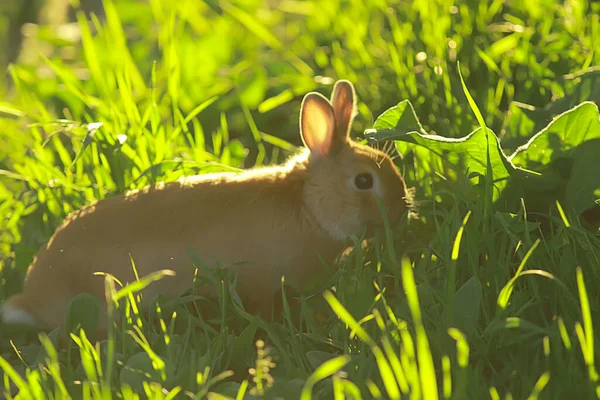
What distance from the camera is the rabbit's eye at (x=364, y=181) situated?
2934 mm

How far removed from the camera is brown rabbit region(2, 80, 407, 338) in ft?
8.70

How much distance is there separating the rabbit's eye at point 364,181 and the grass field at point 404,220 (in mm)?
182

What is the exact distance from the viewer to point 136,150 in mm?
3160

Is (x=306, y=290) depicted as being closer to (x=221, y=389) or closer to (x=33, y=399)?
(x=221, y=389)

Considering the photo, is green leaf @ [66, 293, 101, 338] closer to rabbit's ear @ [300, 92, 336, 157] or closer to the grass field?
the grass field

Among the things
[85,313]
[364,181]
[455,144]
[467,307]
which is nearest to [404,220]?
[364,181]

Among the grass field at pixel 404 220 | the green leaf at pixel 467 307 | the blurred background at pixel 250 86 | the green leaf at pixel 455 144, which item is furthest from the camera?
the blurred background at pixel 250 86

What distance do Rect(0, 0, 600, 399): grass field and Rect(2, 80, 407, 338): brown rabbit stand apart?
0.14m

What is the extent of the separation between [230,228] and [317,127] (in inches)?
20.9

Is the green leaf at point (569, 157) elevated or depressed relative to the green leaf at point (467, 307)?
elevated

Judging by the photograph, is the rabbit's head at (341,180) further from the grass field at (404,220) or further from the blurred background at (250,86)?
the blurred background at (250,86)

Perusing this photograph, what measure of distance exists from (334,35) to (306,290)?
2236mm

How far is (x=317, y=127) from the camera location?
9.75 ft

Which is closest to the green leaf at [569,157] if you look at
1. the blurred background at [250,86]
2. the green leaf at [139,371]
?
the blurred background at [250,86]
